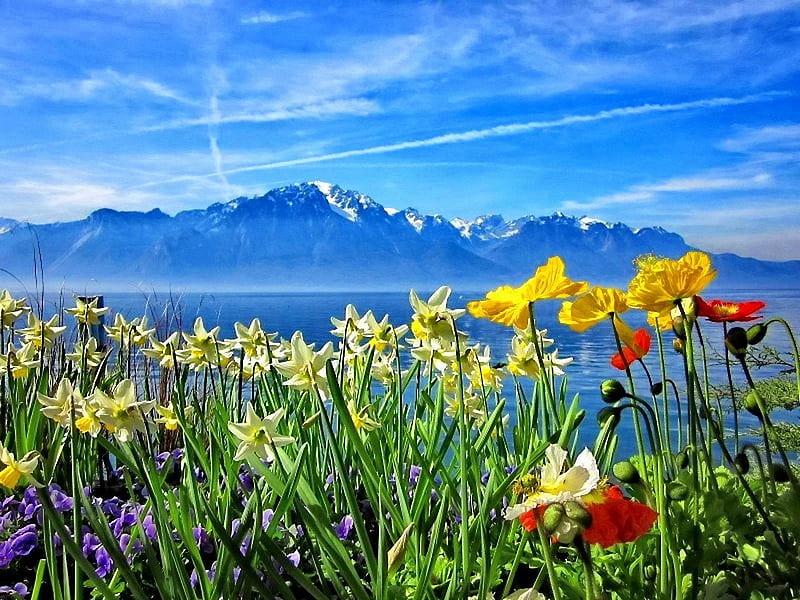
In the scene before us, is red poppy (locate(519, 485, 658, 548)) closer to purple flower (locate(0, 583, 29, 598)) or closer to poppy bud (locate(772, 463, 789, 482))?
poppy bud (locate(772, 463, 789, 482))

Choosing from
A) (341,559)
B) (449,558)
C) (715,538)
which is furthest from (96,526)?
(715,538)

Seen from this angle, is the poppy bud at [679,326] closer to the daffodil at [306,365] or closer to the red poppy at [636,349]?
the red poppy at [636,349]

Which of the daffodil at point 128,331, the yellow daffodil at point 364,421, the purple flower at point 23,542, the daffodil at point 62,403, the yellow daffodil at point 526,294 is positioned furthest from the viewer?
the daffodil at point 128,331

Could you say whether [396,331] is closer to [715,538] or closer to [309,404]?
[309,404]

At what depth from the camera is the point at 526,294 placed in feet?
5.43

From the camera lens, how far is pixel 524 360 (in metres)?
2.35

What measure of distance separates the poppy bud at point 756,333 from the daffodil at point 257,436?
3.35 ft

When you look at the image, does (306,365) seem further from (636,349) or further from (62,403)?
(636,349)

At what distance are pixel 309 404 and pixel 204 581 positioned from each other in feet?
3.40

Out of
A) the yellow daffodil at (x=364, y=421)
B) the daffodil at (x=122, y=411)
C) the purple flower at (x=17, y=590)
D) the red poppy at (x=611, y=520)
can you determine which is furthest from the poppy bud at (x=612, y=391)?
the purple flower at (x=17, y=590)

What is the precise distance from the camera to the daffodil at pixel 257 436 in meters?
1.63

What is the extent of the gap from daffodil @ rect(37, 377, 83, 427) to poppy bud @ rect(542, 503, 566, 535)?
1.12 meters

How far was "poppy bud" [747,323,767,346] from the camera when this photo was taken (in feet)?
5.54

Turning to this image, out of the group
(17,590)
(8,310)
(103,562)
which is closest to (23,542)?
(17,590)
